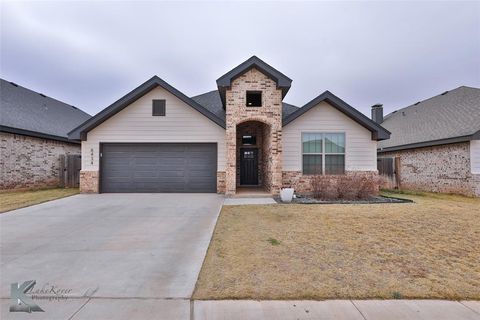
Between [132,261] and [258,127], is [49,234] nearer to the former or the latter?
[132,261]

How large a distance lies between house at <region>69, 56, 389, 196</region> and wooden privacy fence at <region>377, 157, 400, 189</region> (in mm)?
3862

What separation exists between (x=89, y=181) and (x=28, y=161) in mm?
4847

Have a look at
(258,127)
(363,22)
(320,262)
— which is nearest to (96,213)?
(320,262)

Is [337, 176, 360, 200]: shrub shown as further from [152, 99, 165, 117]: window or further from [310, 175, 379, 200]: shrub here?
[152, 99, 165, 117]: window

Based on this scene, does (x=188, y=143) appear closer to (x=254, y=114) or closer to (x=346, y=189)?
(x=254, y=114)

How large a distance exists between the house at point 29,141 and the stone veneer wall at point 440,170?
71.9ft

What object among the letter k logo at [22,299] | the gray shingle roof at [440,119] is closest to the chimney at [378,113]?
the gray shingle roof at [440,119]

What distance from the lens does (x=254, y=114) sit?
1097 centimetres

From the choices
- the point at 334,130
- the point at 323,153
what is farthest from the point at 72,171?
the point at 334,130

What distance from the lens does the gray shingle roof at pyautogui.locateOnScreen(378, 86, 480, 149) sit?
12477 mm

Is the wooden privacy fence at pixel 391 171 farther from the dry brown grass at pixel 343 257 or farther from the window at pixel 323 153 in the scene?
the dry brown grass at pixel 343 257

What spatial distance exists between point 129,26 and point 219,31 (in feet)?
16.6

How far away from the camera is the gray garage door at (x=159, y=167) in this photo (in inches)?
476

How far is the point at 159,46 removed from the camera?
16.2 m
